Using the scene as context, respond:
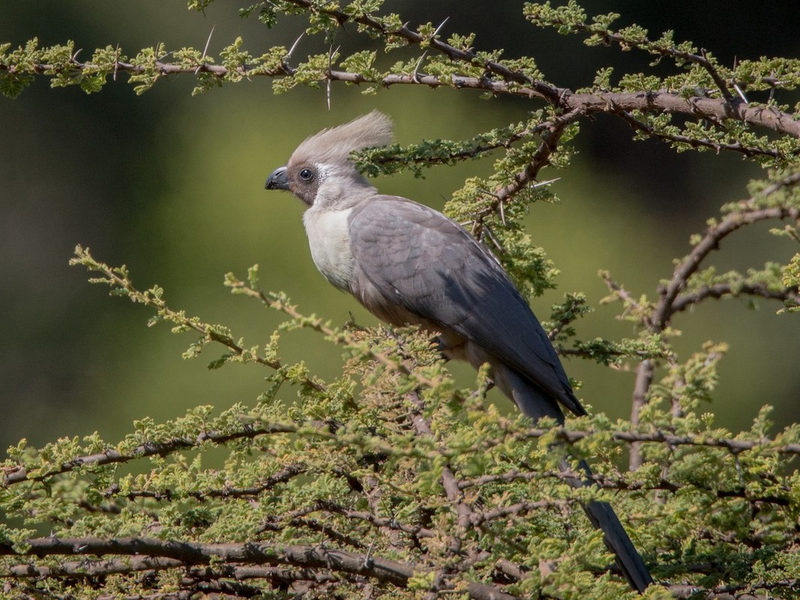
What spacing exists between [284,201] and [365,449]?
4297 millimetres

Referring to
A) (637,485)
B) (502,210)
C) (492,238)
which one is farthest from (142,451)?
(492,238)

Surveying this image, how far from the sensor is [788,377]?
6.61 m

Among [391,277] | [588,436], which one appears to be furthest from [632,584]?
[391,277]

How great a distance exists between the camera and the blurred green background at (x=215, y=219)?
5.36 m

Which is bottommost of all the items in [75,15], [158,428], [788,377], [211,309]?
[158,428]

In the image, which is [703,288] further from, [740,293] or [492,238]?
[740,293]

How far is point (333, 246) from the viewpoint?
115 inches

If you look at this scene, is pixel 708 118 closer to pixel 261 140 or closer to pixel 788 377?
pixel 261 140

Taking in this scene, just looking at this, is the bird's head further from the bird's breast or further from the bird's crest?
the bird's breast

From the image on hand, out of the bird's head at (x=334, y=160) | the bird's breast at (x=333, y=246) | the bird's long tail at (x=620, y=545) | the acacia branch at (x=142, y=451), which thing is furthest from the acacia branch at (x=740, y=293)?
the bird's head at (x=334, y=160)

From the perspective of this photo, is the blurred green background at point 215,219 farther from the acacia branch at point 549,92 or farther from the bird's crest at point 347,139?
the acacia branch at point 549,92

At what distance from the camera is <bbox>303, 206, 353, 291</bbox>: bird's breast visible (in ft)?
9.45

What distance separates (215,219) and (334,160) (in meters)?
2.52

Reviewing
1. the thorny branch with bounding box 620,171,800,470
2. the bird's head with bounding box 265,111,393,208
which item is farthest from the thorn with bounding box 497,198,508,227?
the bird's head with bounding box 265,111,393,208
